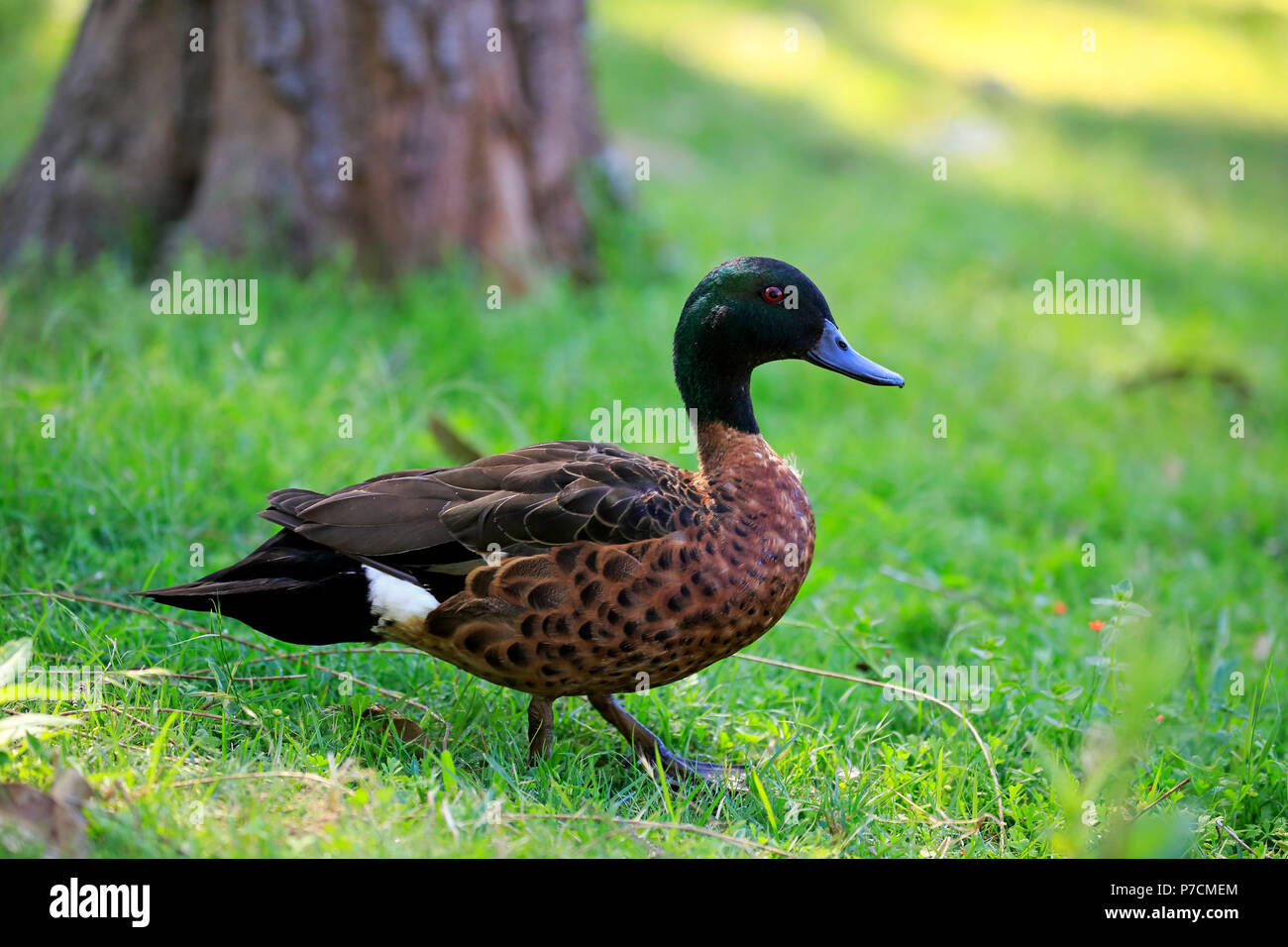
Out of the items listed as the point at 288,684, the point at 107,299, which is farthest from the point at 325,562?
the point at 107,299

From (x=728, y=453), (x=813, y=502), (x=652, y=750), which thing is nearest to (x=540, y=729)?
(x=652, y=750)

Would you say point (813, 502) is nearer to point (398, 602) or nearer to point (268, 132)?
point (398, 602)

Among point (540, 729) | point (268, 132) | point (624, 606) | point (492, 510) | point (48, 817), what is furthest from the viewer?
point (268, 132)

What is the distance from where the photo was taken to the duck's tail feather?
264cm

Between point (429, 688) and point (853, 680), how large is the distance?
113 centimetres

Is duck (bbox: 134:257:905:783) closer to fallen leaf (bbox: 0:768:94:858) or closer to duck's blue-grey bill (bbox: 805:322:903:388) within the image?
duck's blue-grey bill (bbox: 805:322:903:388)

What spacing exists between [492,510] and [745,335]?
2.46ft

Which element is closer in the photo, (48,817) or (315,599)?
(48,817)

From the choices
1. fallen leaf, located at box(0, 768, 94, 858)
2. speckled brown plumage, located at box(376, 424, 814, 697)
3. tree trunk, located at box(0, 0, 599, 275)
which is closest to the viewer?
fallen leaf, located at box(0, 768, 94, 858)

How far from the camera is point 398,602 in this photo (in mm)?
2643

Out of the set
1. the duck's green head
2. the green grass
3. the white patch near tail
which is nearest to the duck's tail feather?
the white patch near tail

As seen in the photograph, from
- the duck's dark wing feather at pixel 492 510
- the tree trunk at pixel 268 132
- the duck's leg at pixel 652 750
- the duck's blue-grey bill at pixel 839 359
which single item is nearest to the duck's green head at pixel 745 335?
the duck's blue-grey bill at pixel 839 359

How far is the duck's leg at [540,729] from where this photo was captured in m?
2.79

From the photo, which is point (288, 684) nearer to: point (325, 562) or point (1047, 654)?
point (325, 562)
